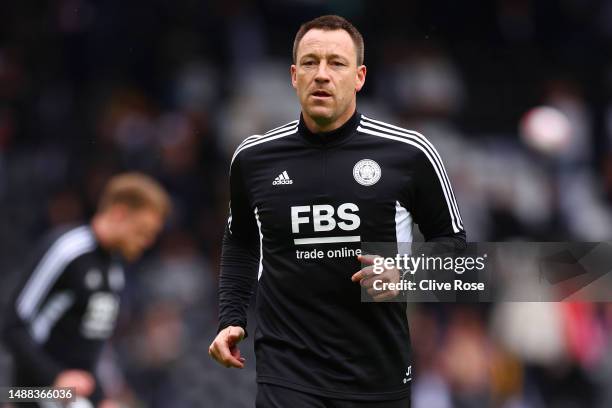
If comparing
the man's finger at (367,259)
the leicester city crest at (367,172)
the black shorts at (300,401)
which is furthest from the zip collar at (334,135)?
the black shorts at (300,401)

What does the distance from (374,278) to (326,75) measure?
817 mm

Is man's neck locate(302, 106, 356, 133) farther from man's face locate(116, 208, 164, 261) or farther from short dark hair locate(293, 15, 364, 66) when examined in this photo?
man's face locate(116, 208, 164, 261)

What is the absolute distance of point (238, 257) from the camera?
16.3ft

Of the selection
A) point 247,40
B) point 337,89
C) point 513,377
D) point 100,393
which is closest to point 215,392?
point 513,377

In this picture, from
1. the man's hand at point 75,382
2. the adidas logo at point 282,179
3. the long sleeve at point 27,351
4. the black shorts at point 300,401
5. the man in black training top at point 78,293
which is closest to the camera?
the black shorts at point 300,401

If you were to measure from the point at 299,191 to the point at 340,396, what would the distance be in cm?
81

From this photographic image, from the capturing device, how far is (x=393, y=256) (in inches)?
175

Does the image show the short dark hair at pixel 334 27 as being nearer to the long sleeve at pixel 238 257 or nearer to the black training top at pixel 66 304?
the long sleeve at pixel 238 257

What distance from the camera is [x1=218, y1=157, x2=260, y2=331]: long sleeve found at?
188 inches

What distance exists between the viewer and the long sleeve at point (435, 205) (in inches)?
179

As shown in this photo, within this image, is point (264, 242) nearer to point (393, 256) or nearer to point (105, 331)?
point (393, 256)

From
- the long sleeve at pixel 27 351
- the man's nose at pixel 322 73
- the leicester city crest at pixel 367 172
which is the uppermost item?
the man's nose at pixel 322 73

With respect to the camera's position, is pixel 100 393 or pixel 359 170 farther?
pixel 100 393

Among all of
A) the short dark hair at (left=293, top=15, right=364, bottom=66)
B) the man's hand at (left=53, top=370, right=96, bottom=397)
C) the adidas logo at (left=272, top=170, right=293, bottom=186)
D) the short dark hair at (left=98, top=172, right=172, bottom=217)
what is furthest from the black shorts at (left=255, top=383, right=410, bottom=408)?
the short dark hair at (left=98, top=172, right=172, bottom=217)
